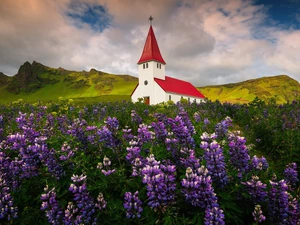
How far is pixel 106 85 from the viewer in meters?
154

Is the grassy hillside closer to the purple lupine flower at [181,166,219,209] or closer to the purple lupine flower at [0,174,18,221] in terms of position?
the purple lupine flower at [181,166,219,209]

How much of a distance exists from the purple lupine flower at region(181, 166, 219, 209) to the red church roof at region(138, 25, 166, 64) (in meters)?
48.5

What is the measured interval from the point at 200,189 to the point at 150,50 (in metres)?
49.8

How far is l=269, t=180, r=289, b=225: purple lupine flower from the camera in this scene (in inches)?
108

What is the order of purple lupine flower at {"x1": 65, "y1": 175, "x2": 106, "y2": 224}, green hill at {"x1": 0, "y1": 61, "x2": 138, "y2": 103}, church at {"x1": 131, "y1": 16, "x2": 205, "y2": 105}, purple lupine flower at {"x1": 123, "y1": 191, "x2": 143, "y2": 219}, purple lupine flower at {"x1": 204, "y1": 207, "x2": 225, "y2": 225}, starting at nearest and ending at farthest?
purple lupine flower at {"x1": 204, "y1": 207, "x2": 225, "y2": 225} → purple lupine flower at {"x1": 123, "y1": 191, "x2": 143, "y2": 219} → purple lupine flower at {"x1": 65, "y1": 175, "x2": 106, "y2": 224} → church at {"x1": 131, "y1": 16, "x2": 205, "y2": 105} → green hill at {"x1": 0, "y1": 61, "x2": 138, "y2": 103}

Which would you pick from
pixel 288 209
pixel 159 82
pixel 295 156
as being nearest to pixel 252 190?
pixel 288 209

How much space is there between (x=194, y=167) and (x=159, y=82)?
46.3 meters

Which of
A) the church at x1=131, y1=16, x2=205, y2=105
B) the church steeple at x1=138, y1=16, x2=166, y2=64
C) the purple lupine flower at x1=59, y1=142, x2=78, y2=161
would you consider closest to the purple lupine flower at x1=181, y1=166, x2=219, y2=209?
the purple lupine flower at x1=59, y1=142, x2=78, y2=161

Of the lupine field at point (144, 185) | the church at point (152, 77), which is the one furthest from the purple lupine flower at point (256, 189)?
the church at point (152, 77)

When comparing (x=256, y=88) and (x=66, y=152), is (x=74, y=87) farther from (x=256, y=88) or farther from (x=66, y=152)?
(x=66, y=152)

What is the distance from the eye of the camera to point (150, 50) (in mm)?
50125

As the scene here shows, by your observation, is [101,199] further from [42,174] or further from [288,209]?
[288,209]

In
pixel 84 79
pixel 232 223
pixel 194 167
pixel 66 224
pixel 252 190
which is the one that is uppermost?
pixel 84 79

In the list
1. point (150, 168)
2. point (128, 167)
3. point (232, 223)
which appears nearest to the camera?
point (150, 168)
